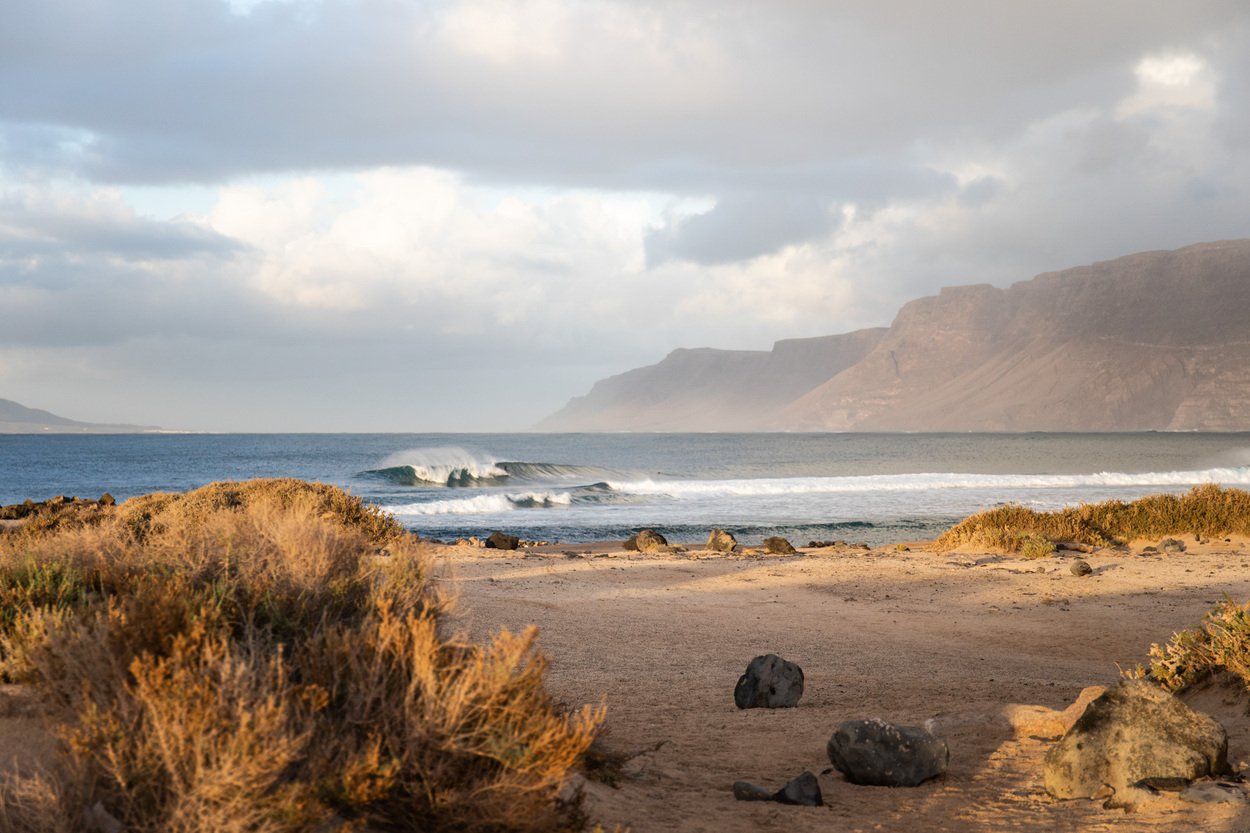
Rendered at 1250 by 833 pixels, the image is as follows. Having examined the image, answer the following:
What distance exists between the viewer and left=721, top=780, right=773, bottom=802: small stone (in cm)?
566

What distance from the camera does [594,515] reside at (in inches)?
1339

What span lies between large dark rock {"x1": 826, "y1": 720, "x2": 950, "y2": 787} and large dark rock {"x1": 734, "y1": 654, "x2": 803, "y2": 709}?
77.0 inches

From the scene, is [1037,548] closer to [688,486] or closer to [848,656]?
[848,656]

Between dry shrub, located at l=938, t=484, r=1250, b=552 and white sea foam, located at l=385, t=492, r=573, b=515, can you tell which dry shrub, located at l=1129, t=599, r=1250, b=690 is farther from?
white sea foam, located at l=385, t=492, r=573, b=515

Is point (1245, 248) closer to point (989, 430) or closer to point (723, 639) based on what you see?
point (989, 430)

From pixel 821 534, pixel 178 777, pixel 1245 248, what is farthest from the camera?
pixel 1245 248

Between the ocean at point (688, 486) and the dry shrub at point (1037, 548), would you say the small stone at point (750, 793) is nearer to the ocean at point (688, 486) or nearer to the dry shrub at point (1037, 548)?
the dry shrub at point (1037, 548)

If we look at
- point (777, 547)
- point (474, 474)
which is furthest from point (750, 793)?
point (474, 474)

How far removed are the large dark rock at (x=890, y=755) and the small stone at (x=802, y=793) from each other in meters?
0.48

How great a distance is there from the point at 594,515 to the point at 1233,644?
2753cm

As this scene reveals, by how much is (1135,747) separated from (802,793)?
2.04m

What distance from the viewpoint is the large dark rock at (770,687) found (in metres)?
8.20

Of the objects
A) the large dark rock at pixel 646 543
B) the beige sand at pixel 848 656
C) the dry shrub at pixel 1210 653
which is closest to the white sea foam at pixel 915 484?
the large dark rock at pixel 646 543

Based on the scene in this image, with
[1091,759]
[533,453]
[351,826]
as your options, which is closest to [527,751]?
[351,826]
